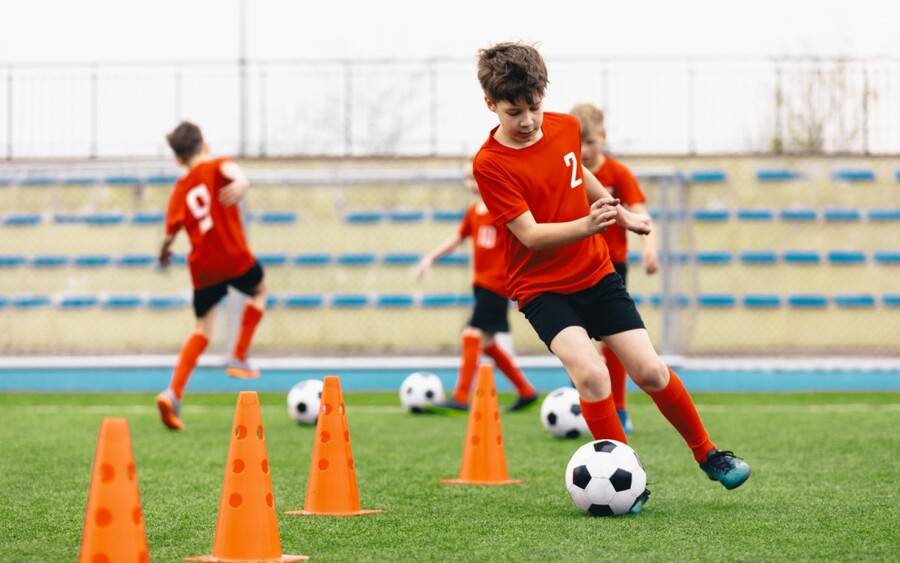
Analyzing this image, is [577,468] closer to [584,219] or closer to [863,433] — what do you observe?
[584,219]

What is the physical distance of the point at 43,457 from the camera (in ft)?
23.3

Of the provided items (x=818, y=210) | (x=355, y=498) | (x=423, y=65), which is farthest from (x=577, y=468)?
(x=423, y=65)

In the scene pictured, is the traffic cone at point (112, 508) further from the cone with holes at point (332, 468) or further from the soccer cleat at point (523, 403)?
the soccer cleat at point (523, 403)

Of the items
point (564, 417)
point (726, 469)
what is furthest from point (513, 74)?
point (564, 417)

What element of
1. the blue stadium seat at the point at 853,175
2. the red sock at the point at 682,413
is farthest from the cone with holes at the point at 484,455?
the blue stadium seat at the point at 853,175

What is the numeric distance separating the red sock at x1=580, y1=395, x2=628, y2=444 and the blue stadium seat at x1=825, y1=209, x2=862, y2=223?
12.1 meters

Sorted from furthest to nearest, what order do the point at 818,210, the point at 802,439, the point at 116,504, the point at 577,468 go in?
1. the point at 818,210
2. the point at 802,439
3. the point at 577,468
4. the point at 116,504

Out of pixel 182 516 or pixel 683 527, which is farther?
pixel 182 516

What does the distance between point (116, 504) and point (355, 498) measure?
1.73 meters

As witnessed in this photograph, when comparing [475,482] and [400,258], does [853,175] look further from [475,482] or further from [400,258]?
[475,482]

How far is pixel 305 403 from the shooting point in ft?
29.8

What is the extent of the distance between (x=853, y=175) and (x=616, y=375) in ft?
32.5

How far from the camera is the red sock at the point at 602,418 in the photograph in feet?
16.4

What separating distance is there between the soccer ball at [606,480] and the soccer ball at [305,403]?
14.4 ft
